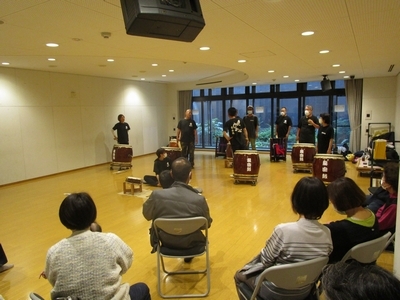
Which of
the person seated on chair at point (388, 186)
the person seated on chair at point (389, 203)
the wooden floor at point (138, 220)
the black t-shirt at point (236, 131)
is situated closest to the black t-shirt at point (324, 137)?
the wooden floor at point (138, 220)

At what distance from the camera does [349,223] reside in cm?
196

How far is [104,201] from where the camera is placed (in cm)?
541

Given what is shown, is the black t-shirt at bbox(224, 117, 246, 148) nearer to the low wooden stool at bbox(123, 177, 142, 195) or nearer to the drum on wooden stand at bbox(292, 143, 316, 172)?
the drum on wooden stand at bbox(292, 143, 316, 172)

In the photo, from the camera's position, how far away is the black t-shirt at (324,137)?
21.0 ft

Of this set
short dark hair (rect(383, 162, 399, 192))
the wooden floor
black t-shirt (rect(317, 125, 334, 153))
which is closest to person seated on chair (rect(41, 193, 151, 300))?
the wooden floor

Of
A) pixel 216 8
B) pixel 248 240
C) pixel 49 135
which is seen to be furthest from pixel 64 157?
pixel 216 8

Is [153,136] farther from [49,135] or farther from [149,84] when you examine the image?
[49,135]

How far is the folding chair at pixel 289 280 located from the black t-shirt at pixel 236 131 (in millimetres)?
4989

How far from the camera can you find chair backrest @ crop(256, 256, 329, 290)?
1.60m

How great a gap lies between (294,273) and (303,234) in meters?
0.22

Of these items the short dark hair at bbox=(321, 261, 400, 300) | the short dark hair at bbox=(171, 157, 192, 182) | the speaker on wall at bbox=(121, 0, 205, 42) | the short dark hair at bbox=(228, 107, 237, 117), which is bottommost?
the short dark hair at bbox=(171, 157, 192, 182)

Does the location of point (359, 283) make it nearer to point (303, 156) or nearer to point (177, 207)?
point (177, 207)

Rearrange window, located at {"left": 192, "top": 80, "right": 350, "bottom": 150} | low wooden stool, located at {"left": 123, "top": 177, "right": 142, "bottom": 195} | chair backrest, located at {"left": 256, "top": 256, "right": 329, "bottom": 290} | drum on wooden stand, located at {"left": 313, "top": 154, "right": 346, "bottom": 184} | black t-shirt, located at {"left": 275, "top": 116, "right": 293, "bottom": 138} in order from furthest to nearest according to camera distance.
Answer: window, located at {"left": 192, "top": 80, "right": 350, "bottom": 150}, black t-shirt, located at {"left": 275, "top": 116, "right": 293, "bottom": 138}, drum on wooden stand, located at {"left": 313, "top": 154, "right": 346, "bottom": 184}, low wooden stool, located at {"left": 123, "top": 177, "right": 142, "bottom": 195}, chair backrest, located at {"left": 256, "top": 256, "right": 329, "bottom": 290}

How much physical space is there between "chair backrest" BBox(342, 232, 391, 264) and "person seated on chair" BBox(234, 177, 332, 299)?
14 cm
